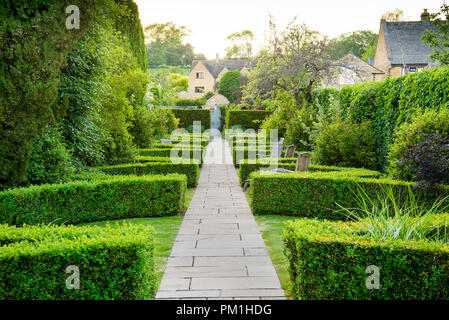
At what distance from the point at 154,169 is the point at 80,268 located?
20.9ft

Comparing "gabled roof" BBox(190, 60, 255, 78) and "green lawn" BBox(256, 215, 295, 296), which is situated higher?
"gabled roof" BBox(190, 60, 255, 78)

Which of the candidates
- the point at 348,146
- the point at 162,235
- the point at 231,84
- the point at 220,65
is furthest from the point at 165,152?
the point at 220,65

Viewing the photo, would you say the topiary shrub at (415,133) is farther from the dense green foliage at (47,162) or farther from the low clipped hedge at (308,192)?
the dense green foliage at (47,162)

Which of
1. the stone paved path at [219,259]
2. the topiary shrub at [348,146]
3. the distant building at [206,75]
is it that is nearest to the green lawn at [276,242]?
the stone paved path at [219,259]

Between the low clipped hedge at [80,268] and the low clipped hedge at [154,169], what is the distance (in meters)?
5.41

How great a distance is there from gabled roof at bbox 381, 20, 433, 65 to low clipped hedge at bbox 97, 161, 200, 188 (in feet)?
94.4

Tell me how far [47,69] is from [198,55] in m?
72.8

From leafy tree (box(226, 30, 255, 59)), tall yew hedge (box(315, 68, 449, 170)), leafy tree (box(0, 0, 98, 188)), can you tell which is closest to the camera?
leafy tree (box(0, 0, 98, 188))

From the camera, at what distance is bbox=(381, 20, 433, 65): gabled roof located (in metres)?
32.0

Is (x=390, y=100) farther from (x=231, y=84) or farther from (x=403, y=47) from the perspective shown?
(x=231, y=84)

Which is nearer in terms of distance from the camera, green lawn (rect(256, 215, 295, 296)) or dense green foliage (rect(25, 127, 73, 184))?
green lawn (rect(256, 215, 295, 296))

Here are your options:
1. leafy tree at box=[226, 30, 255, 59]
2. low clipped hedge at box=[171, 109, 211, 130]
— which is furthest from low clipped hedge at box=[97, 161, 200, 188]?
leafy tree at box=[226, 30, 255, 59]

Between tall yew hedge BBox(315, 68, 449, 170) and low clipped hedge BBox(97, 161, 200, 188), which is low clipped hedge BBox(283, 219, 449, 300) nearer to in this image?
tall yew hedge BBox(315, 68, 449, 170)

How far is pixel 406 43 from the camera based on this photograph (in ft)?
109
